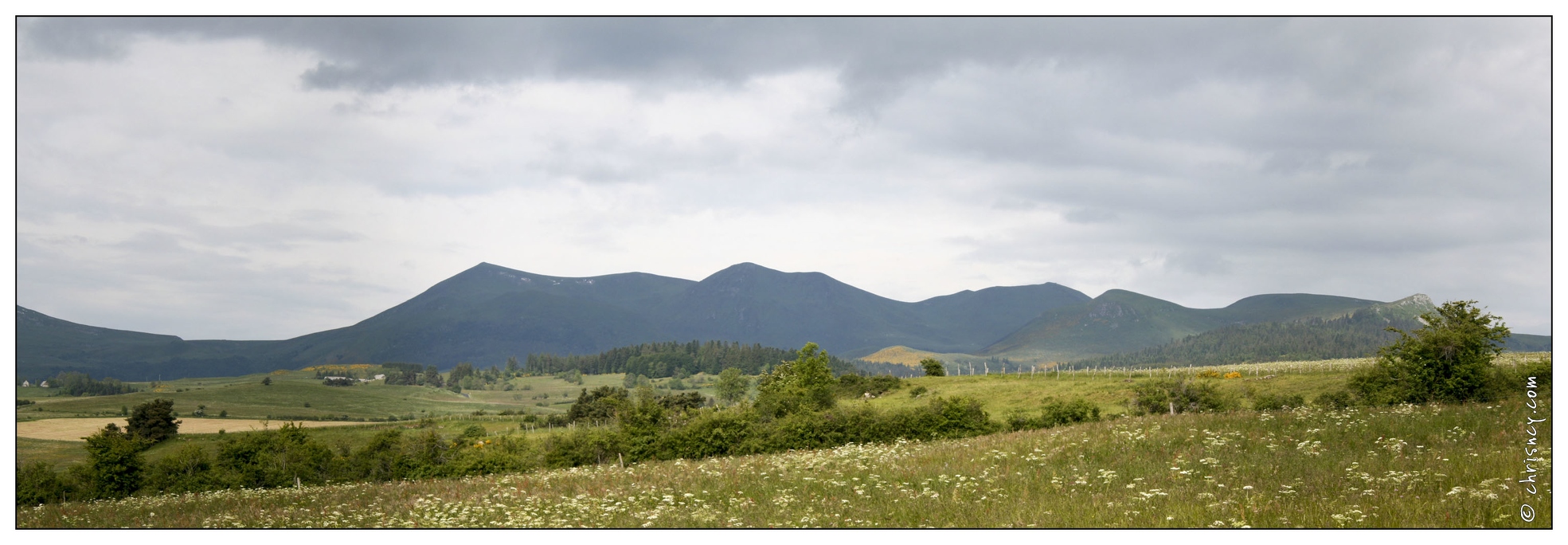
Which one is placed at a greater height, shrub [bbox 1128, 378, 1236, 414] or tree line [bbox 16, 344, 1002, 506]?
shrub [bbox 1128, 378, 1236, 414]

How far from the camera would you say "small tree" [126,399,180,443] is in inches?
4353

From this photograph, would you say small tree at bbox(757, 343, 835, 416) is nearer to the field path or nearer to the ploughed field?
the ploughed field

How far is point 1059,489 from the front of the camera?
1617 cm

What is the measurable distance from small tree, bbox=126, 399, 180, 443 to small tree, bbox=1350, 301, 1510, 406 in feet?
456

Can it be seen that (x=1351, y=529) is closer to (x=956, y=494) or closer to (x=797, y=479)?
(x=956, y=494)

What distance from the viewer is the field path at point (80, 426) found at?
124 metres

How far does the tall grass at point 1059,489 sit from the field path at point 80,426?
114 metres

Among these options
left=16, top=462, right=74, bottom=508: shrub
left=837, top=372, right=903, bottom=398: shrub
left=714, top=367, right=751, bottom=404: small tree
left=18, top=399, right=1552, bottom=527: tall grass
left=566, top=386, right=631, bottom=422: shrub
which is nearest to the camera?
left=18, top=399, right=1552, bottom=527: tall grass

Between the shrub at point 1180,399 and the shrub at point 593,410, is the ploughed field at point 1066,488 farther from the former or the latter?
the shrub at point 593,410

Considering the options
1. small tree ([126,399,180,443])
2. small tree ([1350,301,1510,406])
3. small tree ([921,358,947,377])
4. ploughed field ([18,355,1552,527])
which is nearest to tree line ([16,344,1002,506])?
ploughed field ([18,355,1552,527])

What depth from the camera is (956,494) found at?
52.3 feet

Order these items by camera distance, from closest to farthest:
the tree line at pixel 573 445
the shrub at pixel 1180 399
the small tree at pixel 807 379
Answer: the tree line at pixel 573 445, the shrub at pixel 1180 399, the small tree at pixel 807 379

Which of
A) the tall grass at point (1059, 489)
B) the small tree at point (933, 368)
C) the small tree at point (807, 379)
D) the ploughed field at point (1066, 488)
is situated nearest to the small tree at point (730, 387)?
the small tree at point (807, 379)

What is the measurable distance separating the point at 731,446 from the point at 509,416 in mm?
130984
